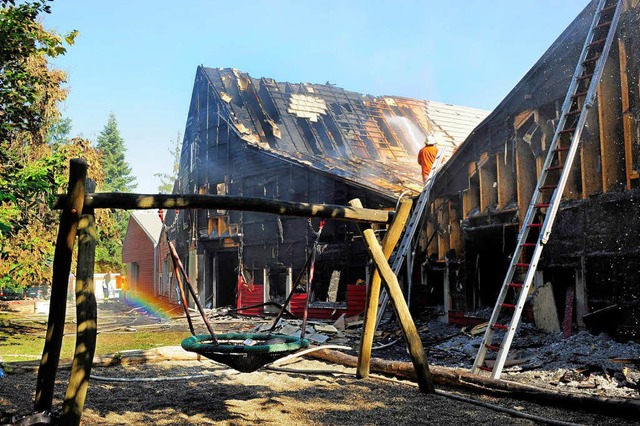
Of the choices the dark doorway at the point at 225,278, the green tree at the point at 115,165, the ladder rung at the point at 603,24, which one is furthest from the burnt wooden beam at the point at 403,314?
the green tree at the point at 115,165

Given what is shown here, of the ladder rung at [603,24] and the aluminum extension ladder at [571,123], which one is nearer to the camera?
the aluminum extension ladder at [571,123]

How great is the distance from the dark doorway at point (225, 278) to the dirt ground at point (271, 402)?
15296 mm

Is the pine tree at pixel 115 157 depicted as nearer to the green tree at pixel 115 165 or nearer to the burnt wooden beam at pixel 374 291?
the green tree at pixel 115 165

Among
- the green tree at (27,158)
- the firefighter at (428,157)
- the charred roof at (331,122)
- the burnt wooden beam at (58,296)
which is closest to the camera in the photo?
the burnt wooden beam at (58,296)

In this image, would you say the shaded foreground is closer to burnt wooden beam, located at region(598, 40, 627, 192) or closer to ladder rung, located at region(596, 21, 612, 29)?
burnt wooden beam, located at region(598, 40, 627, 192)

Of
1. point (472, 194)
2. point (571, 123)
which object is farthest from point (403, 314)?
point (472, 194)

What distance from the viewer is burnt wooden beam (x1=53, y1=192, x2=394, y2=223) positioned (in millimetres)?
4838

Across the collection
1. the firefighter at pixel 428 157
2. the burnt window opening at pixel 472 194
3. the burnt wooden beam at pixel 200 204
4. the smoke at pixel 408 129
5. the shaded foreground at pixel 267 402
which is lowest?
the shaded foreground at pixel 267 402

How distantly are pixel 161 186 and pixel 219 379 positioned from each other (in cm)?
5839

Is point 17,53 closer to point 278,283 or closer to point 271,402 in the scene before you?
point 271,402

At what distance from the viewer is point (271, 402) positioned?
6.26 m

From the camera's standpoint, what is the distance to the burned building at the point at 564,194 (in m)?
9.41

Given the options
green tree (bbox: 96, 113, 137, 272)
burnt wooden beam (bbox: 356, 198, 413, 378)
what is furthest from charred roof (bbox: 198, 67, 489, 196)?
green tree (bbox: 96, 113, 137, 272)

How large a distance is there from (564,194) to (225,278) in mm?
16333
